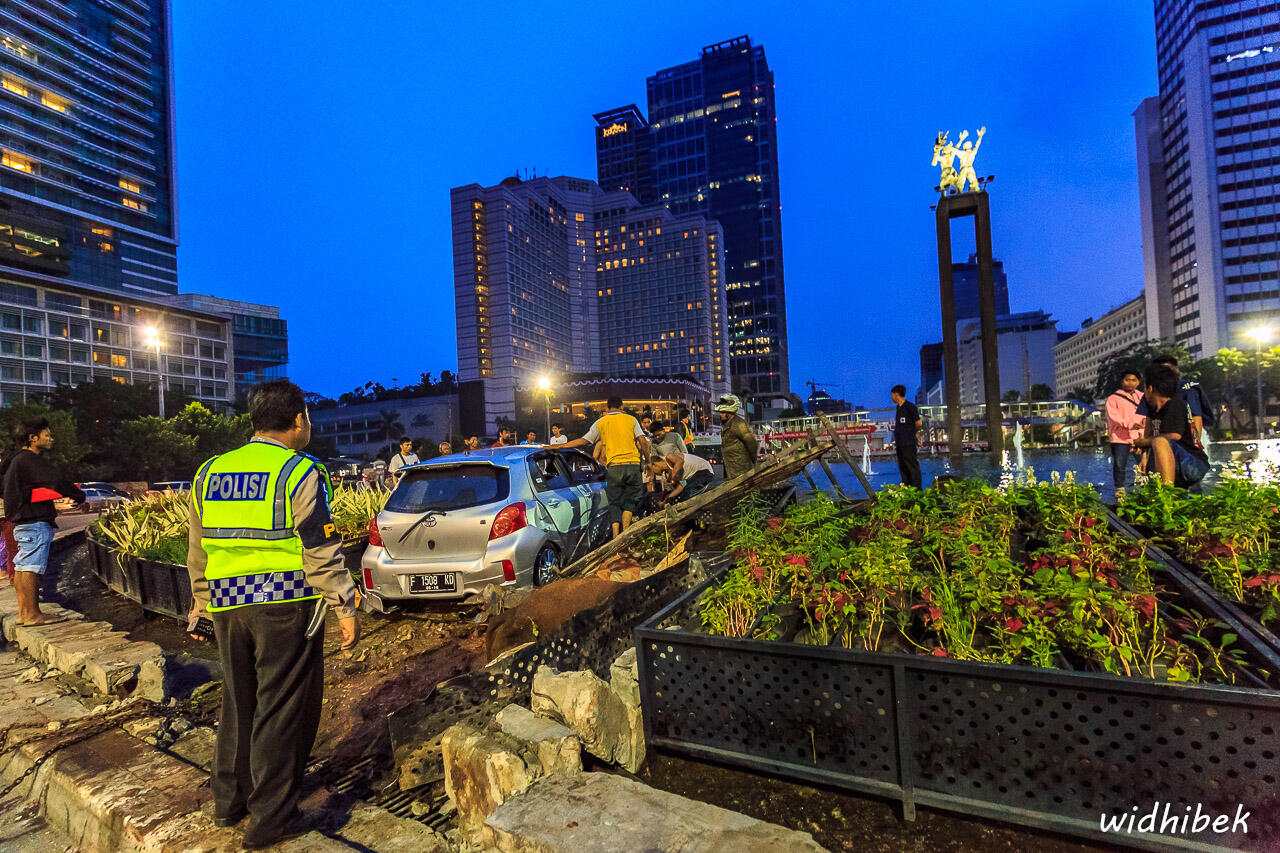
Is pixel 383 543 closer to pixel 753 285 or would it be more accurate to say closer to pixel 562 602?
pixel 562 602

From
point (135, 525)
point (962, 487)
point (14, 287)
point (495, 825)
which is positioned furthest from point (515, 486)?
point (14, 287)

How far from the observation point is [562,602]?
14.0 ft

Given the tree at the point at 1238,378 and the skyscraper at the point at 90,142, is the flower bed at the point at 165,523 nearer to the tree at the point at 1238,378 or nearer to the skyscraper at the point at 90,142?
the tree at the point at 1238,378

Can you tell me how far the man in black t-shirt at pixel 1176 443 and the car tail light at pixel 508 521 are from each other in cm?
596

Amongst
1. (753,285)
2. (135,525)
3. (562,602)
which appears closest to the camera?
(562,602)

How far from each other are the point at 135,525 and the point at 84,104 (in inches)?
4697

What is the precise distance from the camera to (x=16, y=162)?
75.8 metres

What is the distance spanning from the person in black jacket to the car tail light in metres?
4.63

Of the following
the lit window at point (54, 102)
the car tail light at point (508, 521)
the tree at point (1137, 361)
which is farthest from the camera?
the lit window at point (54, 102)

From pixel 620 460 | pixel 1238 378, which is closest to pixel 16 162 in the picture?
pixel 620 460

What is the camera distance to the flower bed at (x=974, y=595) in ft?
7.73

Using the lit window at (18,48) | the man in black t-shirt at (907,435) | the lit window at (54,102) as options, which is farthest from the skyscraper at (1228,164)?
the lit window at (18,48)

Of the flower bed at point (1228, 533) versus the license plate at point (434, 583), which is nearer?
the flower bed at point (1228, 533)

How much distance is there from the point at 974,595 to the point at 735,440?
14.4 ft
